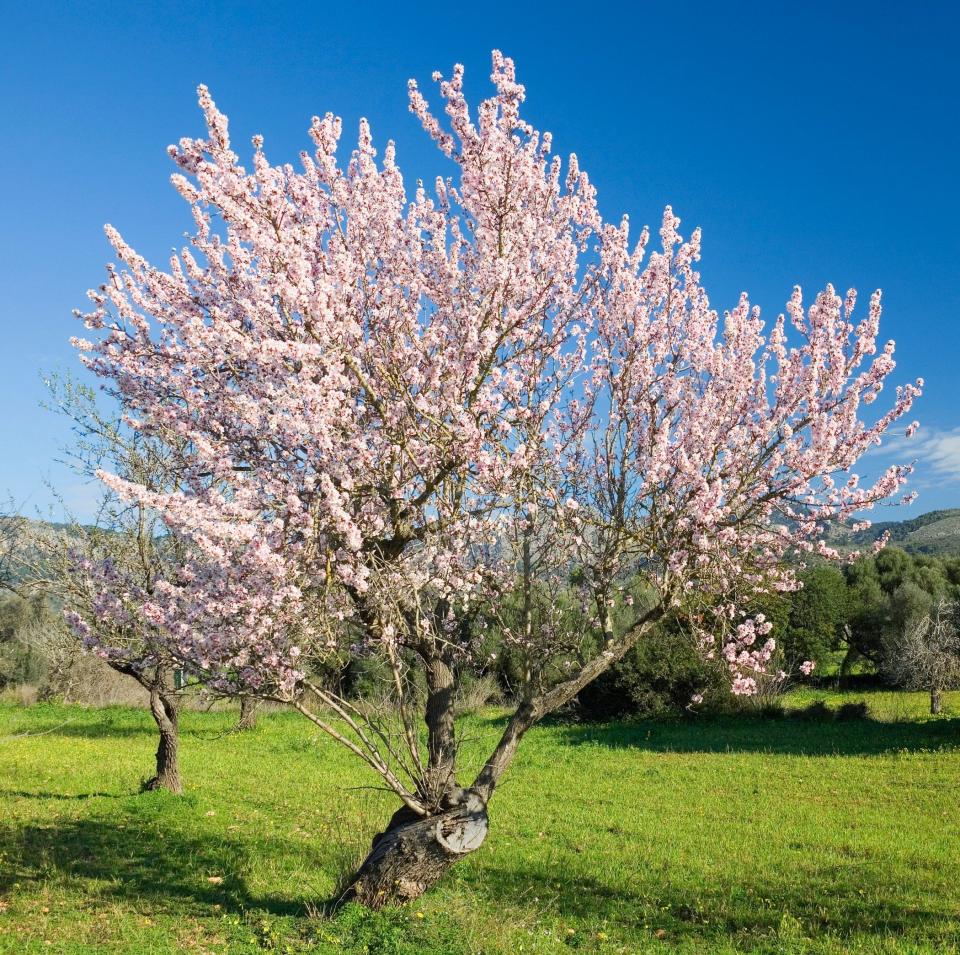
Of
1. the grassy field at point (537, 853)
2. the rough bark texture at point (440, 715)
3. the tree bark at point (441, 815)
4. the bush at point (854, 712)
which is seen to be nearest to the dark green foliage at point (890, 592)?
the bush at point (854, 712)

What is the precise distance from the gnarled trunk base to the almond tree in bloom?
0.03m

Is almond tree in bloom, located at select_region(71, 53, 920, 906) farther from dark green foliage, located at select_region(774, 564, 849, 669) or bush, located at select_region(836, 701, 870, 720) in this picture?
dark green foliage, located at select_region(774, 564, 849, 669)

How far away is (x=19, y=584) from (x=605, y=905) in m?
10.4

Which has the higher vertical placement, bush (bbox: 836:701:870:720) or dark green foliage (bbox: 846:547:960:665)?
dark green foliage (bbox: 846:547:960:665)

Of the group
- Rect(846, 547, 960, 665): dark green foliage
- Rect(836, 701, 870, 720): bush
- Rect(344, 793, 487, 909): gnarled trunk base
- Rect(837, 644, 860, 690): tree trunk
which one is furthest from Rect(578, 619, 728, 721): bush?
Rect(344, 793, 487, 909): gnarled trunk base

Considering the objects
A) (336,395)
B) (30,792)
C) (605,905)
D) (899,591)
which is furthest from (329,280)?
(899,591)

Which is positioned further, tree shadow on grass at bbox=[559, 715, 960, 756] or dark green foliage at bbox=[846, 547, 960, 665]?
dark green foliage at bbox=[846, 547, 960, 665]

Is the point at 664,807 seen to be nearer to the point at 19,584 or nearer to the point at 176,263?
the point at 19,584

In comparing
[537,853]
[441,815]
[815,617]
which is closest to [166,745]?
[537,853]

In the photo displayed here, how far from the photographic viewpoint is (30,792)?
15906 millimetres

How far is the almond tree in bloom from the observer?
6.29 m

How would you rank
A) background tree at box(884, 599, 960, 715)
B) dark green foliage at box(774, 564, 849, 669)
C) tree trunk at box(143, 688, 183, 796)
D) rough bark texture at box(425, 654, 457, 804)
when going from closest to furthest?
rough bark texture at box(425, 654, 457, 804) → tree trunk at box(143, 688, 183, 796) → background tree at box(884, 599, 960, 715) → dark green foliage at box(774, 564, 849, 669)

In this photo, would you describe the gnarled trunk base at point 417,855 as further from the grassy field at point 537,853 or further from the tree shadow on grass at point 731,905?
the tree shadow on grass at point 731,905

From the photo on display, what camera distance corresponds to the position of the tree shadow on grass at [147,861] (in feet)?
29.3
